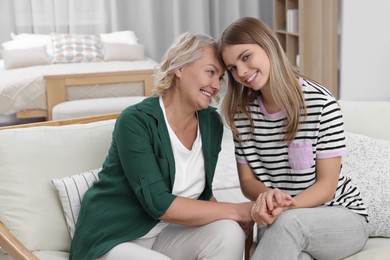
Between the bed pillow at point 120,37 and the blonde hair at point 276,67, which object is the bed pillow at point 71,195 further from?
the bed pillow at point 120,37

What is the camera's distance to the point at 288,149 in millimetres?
2111

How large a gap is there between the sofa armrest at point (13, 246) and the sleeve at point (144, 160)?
34 centimetres

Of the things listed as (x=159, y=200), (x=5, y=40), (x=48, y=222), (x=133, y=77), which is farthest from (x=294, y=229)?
(x=5, y=40)

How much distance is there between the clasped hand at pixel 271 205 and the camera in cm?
195

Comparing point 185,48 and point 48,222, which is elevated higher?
point 185,48

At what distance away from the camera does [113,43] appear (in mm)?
6711

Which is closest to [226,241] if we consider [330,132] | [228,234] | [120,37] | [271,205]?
[228,234]

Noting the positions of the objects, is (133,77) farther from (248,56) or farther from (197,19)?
(248,56)

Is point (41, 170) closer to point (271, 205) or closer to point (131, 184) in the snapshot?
point (131, 184)

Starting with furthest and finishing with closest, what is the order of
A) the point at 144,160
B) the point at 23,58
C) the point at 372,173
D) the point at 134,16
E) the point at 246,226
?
the point at 134,16 → the point at 23,58 → the point at 372,173 → the point at 246,226 → the point at 144,160

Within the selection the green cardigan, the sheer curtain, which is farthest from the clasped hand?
the sheer curtain

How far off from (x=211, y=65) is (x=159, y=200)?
42 cm

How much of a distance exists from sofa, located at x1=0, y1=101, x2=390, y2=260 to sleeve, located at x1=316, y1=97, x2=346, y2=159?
12.2 inches

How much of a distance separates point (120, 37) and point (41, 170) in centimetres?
472
